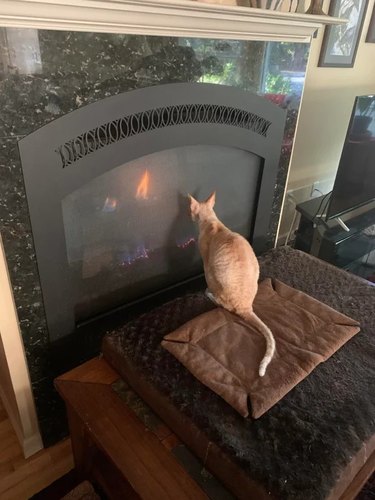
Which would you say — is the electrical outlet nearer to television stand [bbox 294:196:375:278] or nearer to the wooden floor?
television stand [bbox 294:196:375:278]

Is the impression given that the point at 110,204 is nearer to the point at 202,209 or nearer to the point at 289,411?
the point at 202,209

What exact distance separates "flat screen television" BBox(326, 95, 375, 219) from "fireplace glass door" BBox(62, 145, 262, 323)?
454mm

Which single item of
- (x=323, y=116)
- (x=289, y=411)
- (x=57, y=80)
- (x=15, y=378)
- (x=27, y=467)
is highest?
(x=57, y=80)

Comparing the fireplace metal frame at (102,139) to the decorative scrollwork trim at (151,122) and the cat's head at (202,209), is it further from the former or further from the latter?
the cat's head at (202,209)

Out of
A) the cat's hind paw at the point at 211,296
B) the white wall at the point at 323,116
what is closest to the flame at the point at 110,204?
the cat's hind paw at the point at 211,296

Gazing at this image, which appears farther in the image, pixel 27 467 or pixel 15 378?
pixel 27 467

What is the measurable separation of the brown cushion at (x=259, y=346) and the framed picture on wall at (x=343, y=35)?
4.22 feet

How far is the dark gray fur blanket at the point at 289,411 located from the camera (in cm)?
76

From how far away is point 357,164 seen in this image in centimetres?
175

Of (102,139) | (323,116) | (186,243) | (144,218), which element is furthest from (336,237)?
(102,139)

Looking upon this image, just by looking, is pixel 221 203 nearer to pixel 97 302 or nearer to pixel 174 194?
pixel 174 194

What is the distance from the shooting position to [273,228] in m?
1.72

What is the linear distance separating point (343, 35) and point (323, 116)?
0.39 metres

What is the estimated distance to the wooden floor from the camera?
1.18 metres
